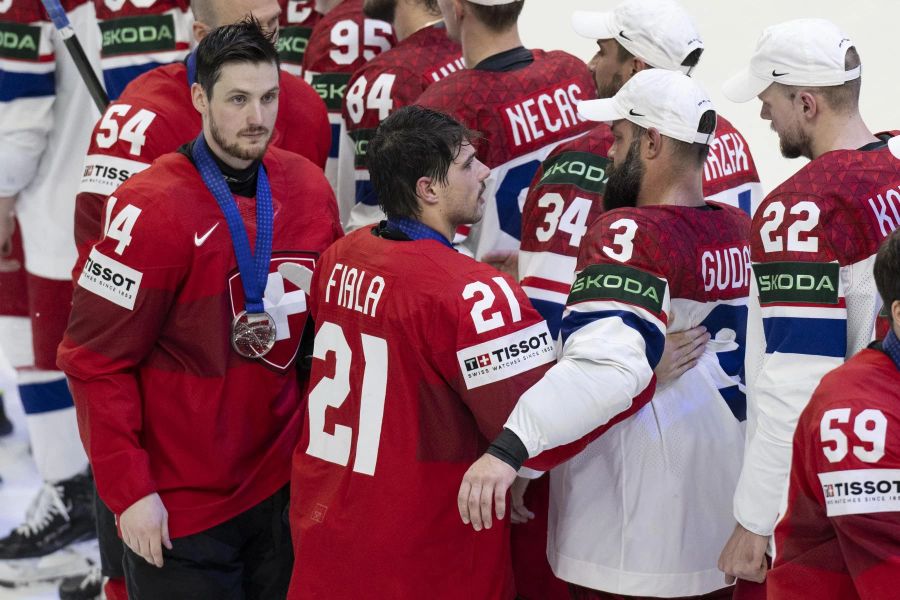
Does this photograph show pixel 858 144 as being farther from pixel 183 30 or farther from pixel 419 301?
pixel 183 30

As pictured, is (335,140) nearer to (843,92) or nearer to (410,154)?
(410,154)

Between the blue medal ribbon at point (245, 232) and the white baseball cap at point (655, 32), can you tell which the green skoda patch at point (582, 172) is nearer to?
the white baseball cap at point (655, 32)

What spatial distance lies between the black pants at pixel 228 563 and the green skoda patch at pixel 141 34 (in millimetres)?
1395

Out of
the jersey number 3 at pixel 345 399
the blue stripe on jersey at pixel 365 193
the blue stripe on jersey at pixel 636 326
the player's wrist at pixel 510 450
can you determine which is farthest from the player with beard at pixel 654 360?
the blue stripe on jersey at pixel 365 193

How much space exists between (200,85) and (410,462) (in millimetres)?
851

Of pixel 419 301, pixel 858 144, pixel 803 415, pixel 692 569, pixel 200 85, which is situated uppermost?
pixel 200 85

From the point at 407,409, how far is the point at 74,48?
1585 millimetres

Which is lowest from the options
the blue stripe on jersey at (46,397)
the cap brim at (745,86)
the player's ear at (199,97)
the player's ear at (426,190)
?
the blue stripe on jersey at (46,397)

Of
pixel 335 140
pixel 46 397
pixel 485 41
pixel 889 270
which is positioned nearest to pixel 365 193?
pixel 335 140

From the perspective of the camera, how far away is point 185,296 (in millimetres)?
2504

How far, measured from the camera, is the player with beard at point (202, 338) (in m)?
2.48

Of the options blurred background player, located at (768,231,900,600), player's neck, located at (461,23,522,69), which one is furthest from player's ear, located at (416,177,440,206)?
player's neck, located at (461,23,522,69)

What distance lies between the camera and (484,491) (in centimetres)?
204

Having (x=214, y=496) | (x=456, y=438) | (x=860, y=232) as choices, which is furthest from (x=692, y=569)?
(x=214, y=496)
